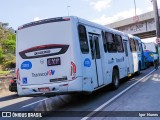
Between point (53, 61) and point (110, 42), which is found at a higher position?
point (110, 42)

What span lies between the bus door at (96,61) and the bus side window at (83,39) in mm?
564

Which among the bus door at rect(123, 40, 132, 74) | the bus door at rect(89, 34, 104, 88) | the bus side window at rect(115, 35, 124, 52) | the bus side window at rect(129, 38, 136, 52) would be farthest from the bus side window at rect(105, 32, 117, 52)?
the bus side window at rect(129, 38, 136, 52)

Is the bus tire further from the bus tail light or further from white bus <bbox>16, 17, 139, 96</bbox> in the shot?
the bus tail light

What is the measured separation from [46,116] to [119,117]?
2.41 m

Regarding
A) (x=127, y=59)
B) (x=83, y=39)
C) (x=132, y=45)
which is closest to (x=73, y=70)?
(x=83, y=39)

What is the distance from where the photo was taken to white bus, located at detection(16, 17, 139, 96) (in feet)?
31.5

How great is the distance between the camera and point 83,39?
34.0 feet

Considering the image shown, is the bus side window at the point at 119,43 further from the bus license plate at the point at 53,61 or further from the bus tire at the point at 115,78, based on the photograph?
the bus license plate at the point at 53,61

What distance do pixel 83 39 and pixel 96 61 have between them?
4.52 feet

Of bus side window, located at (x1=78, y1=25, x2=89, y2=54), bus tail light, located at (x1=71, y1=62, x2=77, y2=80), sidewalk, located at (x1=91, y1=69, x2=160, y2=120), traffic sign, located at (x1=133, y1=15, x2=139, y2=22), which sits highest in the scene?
traffic sign, located at (x1=133, y1=15, x2=139, y2=22)

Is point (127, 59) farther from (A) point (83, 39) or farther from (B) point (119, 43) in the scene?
(A) point (83, 39)

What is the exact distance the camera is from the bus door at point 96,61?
1094 cm

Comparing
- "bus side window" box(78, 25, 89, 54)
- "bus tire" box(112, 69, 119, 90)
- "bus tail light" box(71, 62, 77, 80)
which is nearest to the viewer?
"bus tail light" box(71, 62, 77, 80)

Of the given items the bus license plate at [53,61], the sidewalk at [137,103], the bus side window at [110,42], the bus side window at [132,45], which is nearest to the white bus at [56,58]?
the bus license plate at [53,61]
